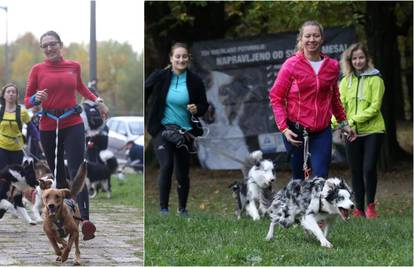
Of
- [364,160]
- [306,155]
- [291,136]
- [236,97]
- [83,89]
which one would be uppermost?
[83,89]

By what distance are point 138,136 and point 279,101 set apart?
135 centimetres

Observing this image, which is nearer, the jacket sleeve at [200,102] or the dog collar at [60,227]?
the dog collar at [60,227]

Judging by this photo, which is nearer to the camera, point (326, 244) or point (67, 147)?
point (67, 147)

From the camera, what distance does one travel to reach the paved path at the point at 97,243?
6.07m

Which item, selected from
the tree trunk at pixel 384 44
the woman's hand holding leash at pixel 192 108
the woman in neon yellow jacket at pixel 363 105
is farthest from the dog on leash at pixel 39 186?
the tree trunk at pixel 384 44

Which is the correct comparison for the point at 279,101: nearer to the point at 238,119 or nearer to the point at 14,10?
the point at 14,10

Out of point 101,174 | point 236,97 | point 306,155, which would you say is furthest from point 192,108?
point 236,97

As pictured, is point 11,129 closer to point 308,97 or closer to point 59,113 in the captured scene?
point 59,113

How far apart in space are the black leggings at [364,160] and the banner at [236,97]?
730 centimetres

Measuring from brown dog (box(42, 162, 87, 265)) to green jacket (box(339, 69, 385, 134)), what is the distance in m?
4.32

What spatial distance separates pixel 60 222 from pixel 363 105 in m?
4.59

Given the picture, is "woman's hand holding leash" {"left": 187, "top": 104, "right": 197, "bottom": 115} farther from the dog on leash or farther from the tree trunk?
the tree trunk

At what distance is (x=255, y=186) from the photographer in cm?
1008

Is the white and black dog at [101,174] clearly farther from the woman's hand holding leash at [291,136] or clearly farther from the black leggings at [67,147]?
the woman's hand holding leash at [291,136]
